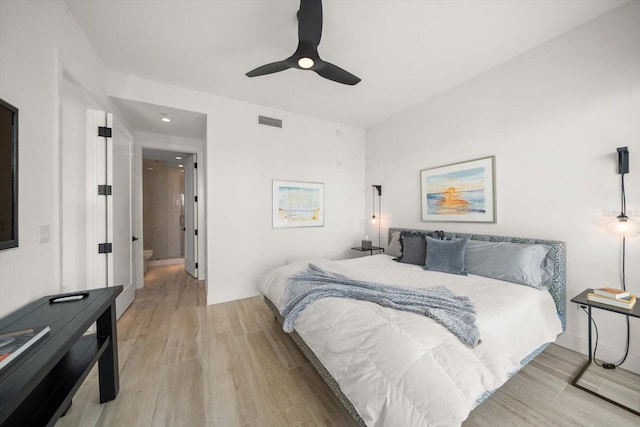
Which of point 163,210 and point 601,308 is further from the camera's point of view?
point 163,210

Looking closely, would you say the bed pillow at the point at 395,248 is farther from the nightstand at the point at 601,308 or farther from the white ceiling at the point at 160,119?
the white ceiling at the point at 160,119

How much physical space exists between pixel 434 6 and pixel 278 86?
1851mm

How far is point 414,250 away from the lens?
301 cm

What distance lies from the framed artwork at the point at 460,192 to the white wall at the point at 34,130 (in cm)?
380

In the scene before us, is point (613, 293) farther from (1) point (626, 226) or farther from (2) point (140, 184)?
(2) point (140, 184)

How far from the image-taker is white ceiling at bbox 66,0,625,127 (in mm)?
1893

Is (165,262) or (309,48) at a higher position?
(309,48)

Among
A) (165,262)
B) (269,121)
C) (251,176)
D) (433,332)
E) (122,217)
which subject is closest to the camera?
(433,332)

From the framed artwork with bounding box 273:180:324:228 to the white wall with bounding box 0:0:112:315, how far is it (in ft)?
7.86

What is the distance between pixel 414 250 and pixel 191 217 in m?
4.06

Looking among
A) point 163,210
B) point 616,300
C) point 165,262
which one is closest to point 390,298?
point 616,300

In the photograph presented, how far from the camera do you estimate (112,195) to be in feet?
8.46

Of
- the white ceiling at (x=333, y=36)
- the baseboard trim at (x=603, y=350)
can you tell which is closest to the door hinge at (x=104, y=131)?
the white ceiling at (x=333, y=36)

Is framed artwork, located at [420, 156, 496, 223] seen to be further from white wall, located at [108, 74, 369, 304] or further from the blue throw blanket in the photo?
white wall, located at [108, 74, 369, 304]
